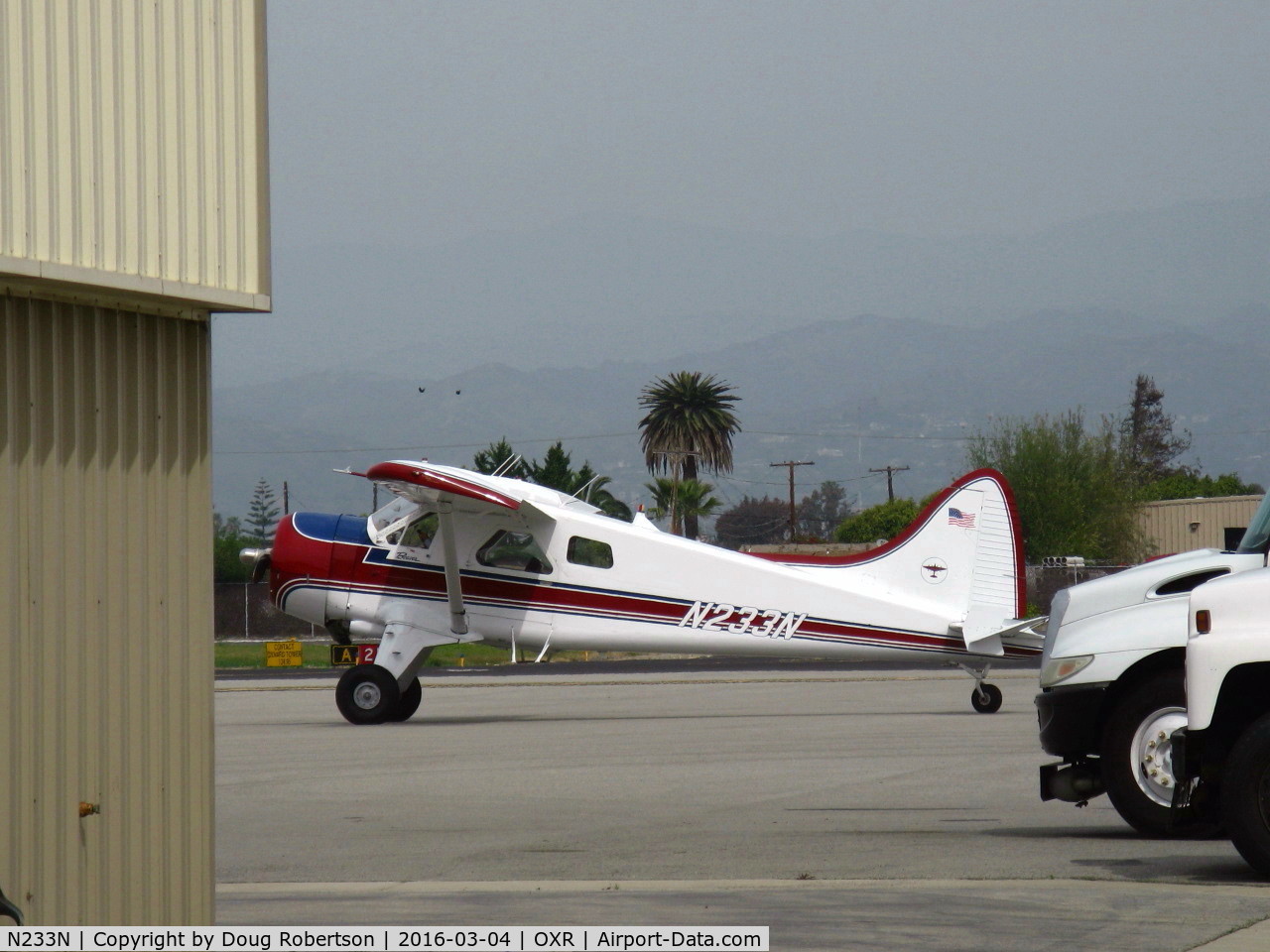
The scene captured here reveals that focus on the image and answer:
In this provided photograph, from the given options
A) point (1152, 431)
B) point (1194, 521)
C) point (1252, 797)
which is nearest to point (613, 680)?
point (1252, 797)

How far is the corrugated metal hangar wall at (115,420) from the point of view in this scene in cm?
568

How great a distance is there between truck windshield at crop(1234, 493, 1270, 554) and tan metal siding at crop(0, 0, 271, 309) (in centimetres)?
606

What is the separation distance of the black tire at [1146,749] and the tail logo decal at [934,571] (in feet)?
32.7

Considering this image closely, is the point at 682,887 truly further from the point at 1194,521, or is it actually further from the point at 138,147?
the point at 1194,521

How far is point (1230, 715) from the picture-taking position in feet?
27.2

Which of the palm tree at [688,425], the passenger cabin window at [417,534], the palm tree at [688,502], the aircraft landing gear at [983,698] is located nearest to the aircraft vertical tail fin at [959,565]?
the aircraft landing gear at [983,698]

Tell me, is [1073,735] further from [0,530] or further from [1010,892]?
[0,530]

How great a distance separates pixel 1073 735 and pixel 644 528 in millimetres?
10716

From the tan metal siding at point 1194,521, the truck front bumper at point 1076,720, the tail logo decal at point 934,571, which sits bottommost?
the truck front bumper at point 1076,720

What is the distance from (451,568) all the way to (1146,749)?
37.8 ft

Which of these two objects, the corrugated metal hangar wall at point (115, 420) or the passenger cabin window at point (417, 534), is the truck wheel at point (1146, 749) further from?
the passenger cabin window at point (417, 534)

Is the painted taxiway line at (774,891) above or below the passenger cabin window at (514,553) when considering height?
below

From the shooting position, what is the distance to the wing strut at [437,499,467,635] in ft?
63.8

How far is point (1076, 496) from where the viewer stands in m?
79.5
